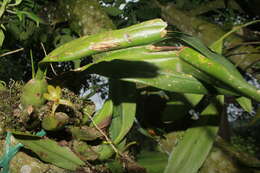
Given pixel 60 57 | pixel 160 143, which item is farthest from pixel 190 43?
pixel 160 143

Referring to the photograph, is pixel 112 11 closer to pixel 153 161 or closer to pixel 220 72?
pixel 153 161

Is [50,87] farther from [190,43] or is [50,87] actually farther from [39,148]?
[190,43]

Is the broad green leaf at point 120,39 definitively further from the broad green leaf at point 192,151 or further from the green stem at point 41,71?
the broad green leaf at point 192,151

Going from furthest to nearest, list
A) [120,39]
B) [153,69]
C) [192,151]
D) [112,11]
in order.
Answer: [112,11]
[192,151]
[153,69]
[120,39]

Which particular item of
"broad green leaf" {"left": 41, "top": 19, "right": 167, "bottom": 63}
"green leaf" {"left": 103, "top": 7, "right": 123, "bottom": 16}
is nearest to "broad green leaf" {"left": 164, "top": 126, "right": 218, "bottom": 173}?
"broad green leaf" {"left": 41, "top": 19, "right": 167, "bottom": 63}

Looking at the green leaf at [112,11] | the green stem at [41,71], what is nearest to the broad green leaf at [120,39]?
the green stem at [41,71]

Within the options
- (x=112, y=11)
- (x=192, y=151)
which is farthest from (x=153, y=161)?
(x=112, y=11)
